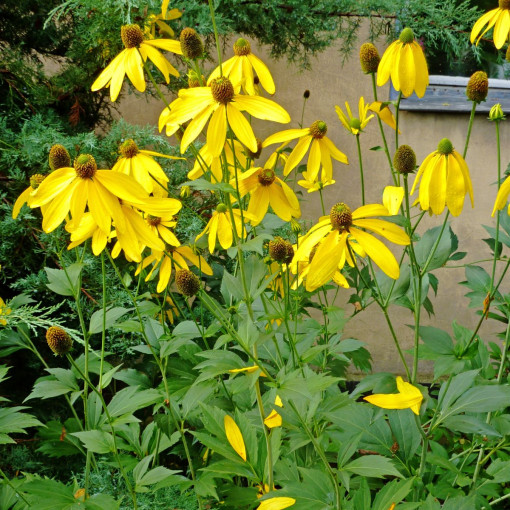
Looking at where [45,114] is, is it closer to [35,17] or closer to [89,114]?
[89,114]

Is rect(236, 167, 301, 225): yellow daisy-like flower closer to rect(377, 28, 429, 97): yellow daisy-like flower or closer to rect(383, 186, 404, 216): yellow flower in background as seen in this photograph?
rect(383, 186, 404, 216): yellow flower in background

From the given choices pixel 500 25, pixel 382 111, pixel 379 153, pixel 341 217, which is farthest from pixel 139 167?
pixel 379 153

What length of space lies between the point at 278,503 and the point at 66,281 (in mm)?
625

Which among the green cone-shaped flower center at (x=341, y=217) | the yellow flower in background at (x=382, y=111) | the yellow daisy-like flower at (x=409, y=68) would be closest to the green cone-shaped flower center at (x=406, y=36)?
the yellow daisy-like flower at (x=409, y=68)

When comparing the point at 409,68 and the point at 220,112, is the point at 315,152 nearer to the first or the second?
the point at 409,68

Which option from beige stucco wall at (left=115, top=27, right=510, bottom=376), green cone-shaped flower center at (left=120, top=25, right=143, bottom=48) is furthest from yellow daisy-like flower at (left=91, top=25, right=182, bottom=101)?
beige stucco wall at (left=115, top=27, right=510, bottom=376)

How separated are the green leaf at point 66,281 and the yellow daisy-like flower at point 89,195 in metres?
0.27

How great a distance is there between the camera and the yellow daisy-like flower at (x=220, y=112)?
37.6 inches

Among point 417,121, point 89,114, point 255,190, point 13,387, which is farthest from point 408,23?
point 13,387

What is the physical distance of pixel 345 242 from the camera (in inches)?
39.0

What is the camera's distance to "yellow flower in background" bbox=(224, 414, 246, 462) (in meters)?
1.11

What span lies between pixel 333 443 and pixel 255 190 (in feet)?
2.00

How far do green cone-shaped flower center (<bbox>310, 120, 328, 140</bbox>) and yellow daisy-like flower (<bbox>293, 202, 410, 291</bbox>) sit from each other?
269mm

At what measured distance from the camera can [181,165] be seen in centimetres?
235
